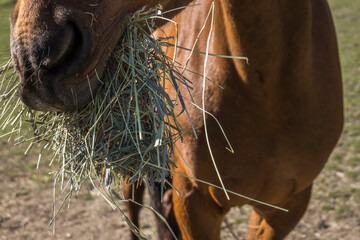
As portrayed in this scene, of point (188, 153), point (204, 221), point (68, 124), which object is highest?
point (68, 124)

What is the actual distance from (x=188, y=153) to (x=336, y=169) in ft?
8.50

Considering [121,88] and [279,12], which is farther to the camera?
[279,12]

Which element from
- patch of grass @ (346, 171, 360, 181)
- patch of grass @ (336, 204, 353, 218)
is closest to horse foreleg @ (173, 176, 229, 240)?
patch of grass @ (336, 204, 353, 218)

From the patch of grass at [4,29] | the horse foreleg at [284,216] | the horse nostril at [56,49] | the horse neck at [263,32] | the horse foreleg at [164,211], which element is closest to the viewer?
the horse nostril at [56,49]

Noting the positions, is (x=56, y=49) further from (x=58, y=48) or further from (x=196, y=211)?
(x=196, y=211)

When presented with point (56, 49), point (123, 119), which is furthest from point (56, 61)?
point (123, 119)

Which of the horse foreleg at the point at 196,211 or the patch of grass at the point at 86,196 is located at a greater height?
the horse foreleg at the point at 196,211

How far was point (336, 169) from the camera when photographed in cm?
436

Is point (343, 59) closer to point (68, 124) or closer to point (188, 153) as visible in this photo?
point (188, 153)

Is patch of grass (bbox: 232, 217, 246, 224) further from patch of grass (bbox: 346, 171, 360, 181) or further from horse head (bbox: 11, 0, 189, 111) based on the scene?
horse head (bbox: 11, 0, 189, 111)

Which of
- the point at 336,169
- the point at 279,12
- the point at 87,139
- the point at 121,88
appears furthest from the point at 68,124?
the point at 336,169

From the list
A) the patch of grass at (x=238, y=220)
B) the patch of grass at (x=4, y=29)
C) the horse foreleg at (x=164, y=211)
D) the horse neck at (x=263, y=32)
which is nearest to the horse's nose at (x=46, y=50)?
the patch of grass at (x=4, y=29)

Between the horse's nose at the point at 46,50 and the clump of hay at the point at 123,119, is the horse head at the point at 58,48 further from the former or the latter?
the clump of hay at the point at 123,119

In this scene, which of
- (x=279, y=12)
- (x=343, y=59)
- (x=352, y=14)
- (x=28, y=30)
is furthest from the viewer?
(x=352, y=14)
